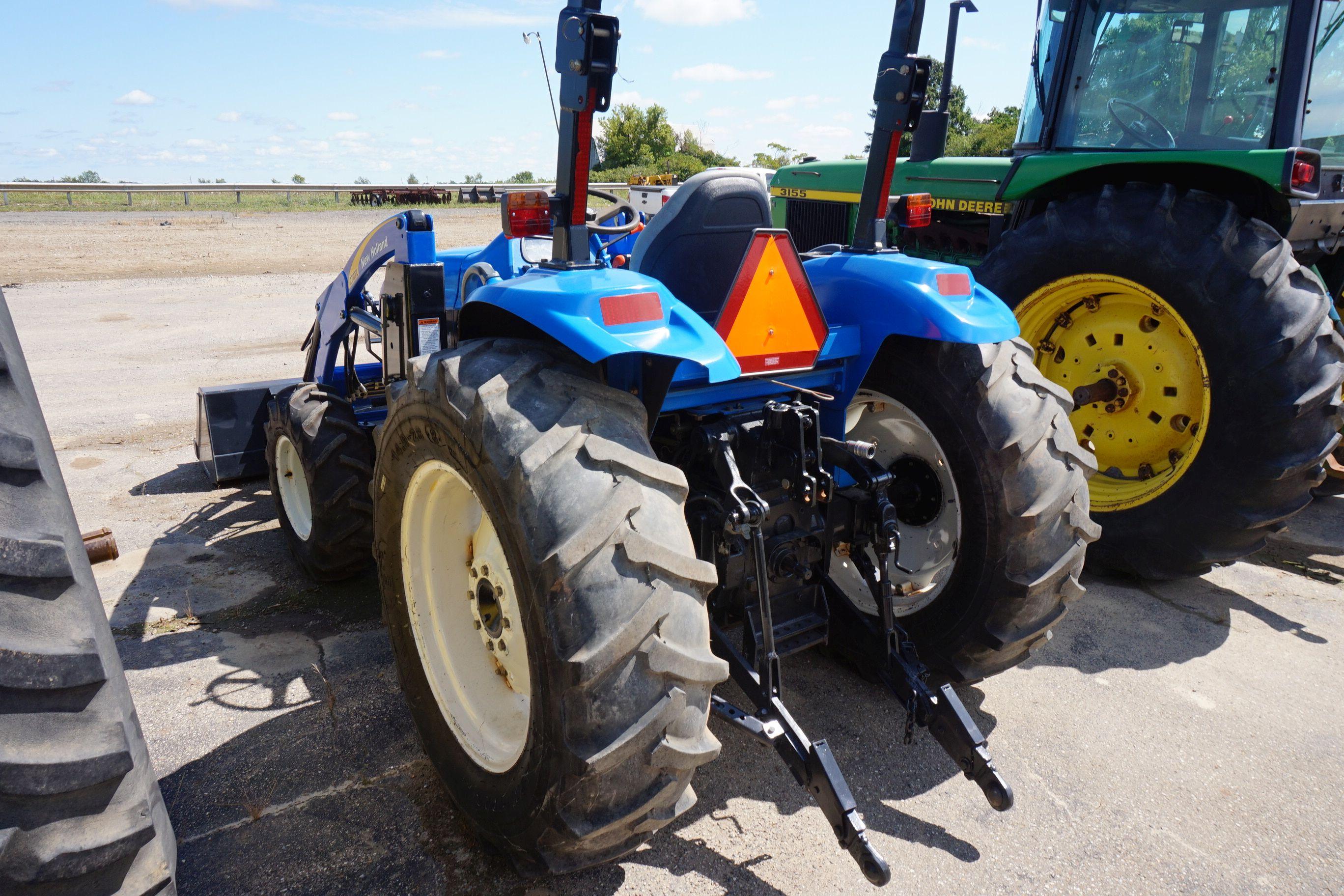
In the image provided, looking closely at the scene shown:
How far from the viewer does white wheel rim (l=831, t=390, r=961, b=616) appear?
2.77 meters

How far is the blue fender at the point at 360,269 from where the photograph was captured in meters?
3.88

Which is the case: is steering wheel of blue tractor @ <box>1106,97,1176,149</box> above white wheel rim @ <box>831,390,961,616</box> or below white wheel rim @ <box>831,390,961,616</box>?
above

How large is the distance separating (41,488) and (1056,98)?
5.04 meters

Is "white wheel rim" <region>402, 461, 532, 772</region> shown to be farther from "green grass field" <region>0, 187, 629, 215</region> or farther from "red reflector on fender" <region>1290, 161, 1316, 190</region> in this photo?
"green grass field" <region>0, 187, 629, 215</region>

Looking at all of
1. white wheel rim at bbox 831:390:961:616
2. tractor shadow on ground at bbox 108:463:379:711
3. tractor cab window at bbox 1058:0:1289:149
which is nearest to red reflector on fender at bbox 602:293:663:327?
white wheel rim at bbox 831:390:961:616

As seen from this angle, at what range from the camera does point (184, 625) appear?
3.52 metres

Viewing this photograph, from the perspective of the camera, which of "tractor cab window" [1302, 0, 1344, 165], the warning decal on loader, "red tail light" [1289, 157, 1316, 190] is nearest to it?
"red tail light" [1289, 157, 1316, 190]

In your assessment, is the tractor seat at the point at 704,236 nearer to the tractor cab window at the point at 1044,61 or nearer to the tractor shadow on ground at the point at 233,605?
the tractor shadow on ground at the point at 233,605

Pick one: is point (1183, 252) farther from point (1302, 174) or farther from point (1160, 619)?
point (1160, 619)

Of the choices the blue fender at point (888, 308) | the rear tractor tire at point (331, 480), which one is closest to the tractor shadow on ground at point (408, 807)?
the rear tractor tire at point (331, 480)

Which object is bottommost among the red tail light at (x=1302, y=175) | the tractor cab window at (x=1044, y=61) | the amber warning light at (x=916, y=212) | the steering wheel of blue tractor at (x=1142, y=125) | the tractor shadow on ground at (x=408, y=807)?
the tractor shadow on ground at (x=408, y=807)

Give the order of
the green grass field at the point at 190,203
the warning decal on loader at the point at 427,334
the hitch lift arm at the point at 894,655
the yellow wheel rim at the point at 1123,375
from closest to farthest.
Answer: the hitch lift arm at the point at 894,655 → the warning decal on loader at the point at 427,334 → the yellow wheel rim at the point at 1123,375 → the green grass field at the point at 190,203

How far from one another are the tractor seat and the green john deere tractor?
646mm

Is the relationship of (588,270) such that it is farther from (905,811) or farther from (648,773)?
(905,811)
